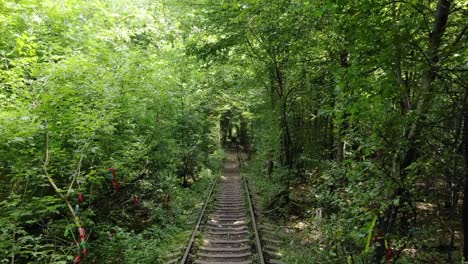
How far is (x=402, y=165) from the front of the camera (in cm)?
387

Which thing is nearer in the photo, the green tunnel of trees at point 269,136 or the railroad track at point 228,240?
the green tunnel of trees at point 269,136

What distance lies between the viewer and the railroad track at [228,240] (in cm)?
696

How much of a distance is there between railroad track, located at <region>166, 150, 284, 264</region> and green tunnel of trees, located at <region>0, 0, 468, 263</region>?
584 mm

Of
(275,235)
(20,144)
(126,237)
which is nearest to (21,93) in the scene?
(20,144)

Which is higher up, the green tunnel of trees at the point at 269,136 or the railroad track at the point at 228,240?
the green tunnel of trees at the point at 269,136

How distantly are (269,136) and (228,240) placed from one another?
25.9ft

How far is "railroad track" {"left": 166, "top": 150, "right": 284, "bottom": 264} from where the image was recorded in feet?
22.8

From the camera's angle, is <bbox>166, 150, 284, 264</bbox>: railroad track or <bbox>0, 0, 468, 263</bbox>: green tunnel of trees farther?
<bbox>166, 150, 284, 264</bbox>: railroad track

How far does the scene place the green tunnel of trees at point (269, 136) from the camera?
146 inches

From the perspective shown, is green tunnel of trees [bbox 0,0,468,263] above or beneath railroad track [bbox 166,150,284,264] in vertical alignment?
above

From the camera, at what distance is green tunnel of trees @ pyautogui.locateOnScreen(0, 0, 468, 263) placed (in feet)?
12.1

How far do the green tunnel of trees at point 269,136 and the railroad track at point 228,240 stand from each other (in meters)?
0.58

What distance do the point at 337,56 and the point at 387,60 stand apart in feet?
15.2

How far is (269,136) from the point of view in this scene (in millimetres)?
15422
